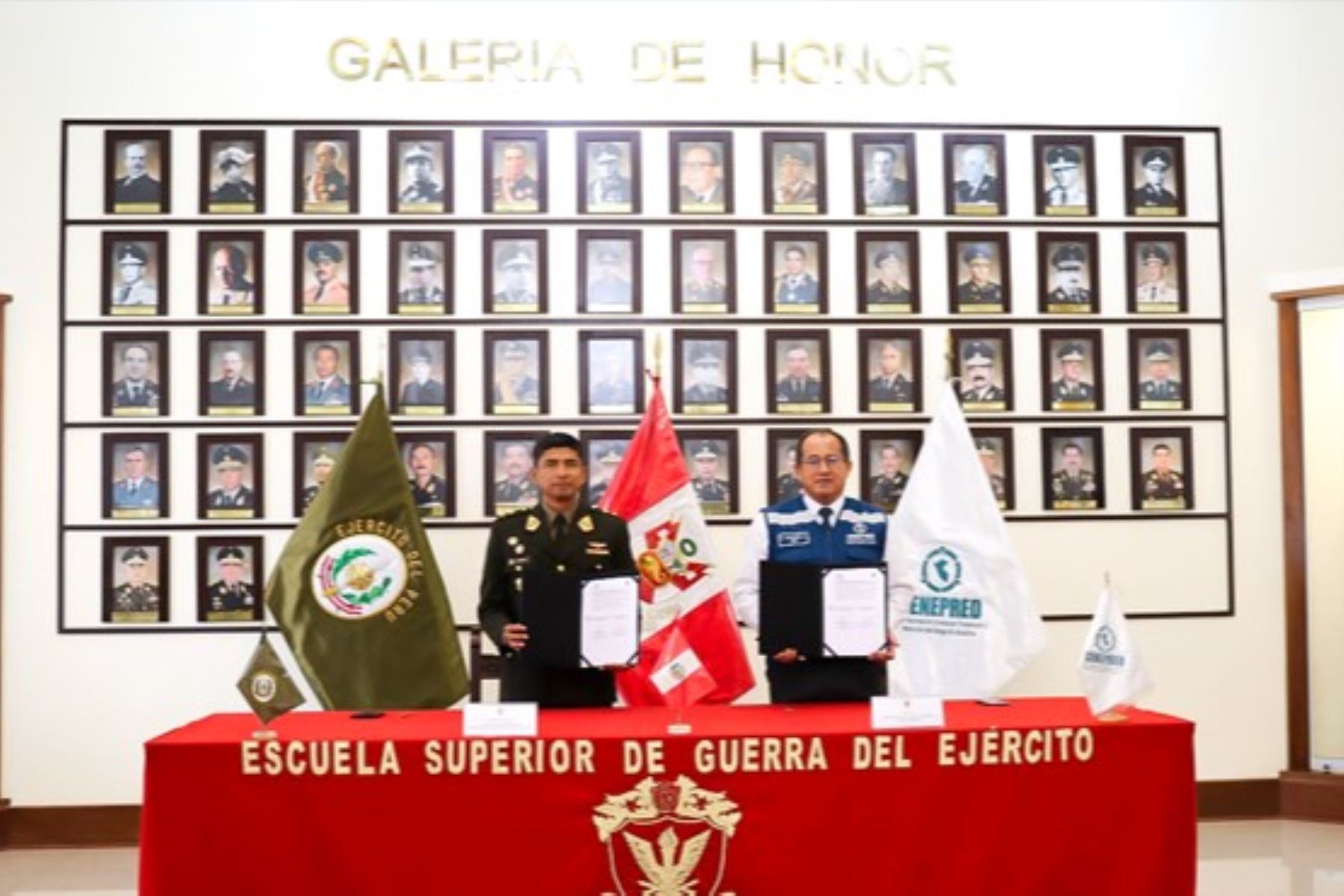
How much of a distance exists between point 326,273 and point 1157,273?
10.7 ft

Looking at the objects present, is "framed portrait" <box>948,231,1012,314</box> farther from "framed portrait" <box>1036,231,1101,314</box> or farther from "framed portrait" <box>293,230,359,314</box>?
"framed portrait" <box>293,230,359,314</box>

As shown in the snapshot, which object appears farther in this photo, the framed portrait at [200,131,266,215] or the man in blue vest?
the framed portrait at [200,131,266,215]

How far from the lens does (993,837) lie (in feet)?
10.2

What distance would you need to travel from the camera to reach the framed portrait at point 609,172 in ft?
16.7

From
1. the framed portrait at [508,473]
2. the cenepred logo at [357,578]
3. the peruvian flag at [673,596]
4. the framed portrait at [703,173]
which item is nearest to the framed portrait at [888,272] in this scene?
the framed portrait at [703,173]

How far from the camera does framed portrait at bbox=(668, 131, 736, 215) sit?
5.11 meters

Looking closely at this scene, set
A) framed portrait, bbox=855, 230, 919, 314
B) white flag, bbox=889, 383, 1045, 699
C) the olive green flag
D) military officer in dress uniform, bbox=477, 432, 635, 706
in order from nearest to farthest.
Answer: military officer in dress uniform, bbox=477, 432, 635, 706
the olive green flag
white flag, bbox=889, 383, 1045, 699
framed portrait, bbox=855, 230, 919, 314

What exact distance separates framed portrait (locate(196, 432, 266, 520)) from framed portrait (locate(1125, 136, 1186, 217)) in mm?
3551

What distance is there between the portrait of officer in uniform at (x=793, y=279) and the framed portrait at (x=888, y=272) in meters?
0.17

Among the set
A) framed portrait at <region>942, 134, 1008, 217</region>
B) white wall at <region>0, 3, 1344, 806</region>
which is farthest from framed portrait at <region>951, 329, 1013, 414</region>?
white wall at <region>0, 3, 1344, 806</region>

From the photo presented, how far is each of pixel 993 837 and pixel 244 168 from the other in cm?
366

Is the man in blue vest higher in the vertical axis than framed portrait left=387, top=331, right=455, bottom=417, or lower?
lower

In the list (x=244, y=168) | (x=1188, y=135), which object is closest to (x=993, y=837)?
(x=1188, y=135)

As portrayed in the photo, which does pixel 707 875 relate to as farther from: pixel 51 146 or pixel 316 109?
pixel 51 146
